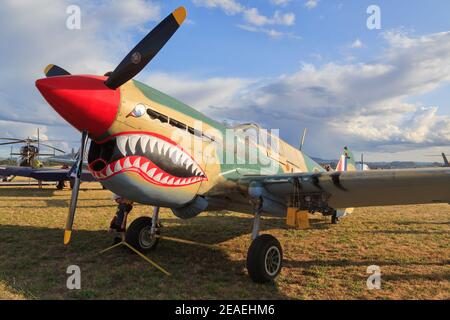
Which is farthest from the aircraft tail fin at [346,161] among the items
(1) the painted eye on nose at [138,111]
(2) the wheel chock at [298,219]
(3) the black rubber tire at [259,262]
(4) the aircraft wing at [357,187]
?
(1) the painted eye on nose at [138,111]

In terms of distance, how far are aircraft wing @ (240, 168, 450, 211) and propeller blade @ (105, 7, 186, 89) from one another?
256 centimetres

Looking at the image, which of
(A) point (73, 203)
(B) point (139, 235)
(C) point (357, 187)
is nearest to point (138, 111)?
(A) point (73, 203)

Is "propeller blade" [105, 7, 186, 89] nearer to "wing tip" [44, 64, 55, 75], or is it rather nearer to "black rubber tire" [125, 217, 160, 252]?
"wing tip" [44, 64, 55, 75]

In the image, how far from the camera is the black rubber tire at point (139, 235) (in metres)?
6.43

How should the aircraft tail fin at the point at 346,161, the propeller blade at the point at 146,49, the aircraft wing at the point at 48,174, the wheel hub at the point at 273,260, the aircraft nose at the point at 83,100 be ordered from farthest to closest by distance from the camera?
the aircraft wing at the point at 48,174, the aircraft tail fin at the point at 346,161, the wheel hub at the point at 273,260, the propeller blade at the point at 146,49, the aircraft nose at the point at 83,100

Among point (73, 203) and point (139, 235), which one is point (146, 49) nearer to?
point (73, 203)

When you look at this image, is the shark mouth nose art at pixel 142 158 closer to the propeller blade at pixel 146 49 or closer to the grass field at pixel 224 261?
the propeller blade at pixel 146 49

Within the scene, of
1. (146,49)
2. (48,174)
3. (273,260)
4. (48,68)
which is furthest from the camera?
(48,174)

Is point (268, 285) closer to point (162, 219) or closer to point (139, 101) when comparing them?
point (139, 101)

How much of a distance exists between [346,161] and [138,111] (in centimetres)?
873

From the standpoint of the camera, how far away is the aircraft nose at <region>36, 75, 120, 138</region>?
396 centimetres

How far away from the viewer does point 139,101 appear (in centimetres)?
453

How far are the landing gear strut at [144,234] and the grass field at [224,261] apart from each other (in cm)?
22

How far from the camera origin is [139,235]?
6527mm
